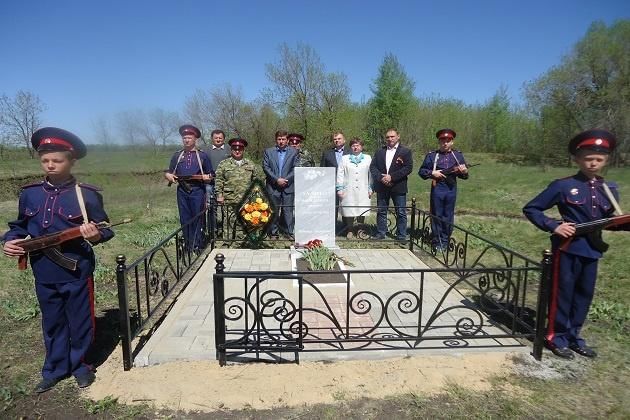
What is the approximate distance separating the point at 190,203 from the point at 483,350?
4761mm

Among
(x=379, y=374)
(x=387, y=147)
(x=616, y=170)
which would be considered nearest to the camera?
(x=379, y=374)

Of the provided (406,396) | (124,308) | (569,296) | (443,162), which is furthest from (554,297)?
(124,308)

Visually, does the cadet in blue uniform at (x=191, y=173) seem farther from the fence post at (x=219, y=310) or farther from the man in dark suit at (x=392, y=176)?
the fence post at (x=219, y=310)

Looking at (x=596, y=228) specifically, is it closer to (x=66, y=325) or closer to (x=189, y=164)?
(x=66, y=325)

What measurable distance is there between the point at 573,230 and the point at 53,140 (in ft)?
13.3

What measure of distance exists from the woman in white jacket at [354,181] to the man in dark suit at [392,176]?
167 mm

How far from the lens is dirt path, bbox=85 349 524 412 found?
2932 mm

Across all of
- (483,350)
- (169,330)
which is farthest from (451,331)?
(169,330)

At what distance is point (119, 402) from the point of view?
9.48ft

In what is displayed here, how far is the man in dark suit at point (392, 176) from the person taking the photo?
281 inches

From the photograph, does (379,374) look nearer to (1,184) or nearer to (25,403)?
(25,403)

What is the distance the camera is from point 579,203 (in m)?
3.34

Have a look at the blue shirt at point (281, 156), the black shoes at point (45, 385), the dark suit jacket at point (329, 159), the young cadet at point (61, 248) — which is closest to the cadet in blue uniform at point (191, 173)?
the blue shirt at point (281, 156)

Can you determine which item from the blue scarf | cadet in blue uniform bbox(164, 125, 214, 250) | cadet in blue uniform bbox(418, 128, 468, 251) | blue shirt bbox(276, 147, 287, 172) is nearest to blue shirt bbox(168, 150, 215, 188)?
cadet in blue uniform bbox(164, 125, 214, 250)
